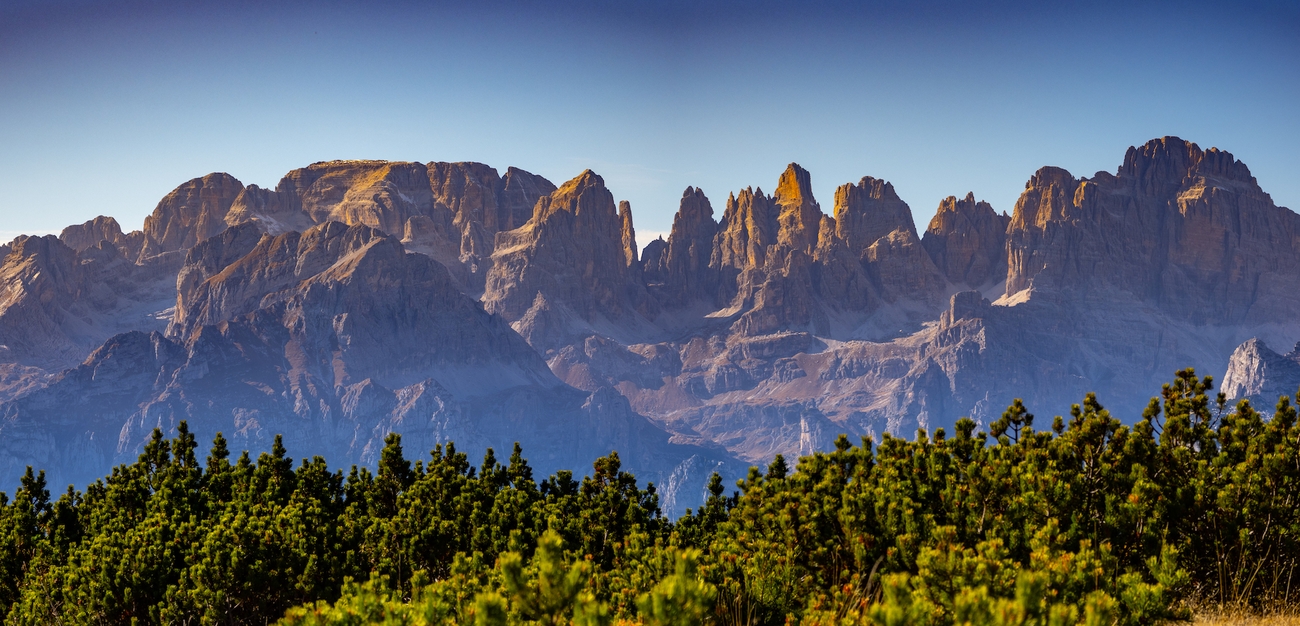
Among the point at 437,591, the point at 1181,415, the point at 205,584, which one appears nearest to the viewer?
the point at 437,591

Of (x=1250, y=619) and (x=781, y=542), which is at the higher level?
(x=781, y=542)

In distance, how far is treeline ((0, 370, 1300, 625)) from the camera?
22.8 m

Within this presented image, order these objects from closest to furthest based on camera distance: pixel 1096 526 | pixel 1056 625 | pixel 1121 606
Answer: pixel 1056 625, pixel 1121 606, pixel 1096 526

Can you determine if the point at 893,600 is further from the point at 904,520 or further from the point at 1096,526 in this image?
the point at 1096,526

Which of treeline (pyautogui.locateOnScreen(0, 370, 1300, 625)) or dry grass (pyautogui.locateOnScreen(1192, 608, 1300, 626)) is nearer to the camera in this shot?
treeline (pyautogui.locateOnScreen(0, 370, 1300, 625))

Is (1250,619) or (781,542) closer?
(1250,619)

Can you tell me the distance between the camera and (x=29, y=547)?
52.1 m

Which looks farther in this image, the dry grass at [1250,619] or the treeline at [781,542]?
the dry grass at [1250,619]

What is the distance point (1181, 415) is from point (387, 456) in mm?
34251

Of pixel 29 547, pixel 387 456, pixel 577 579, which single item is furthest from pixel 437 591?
pixel 29 547

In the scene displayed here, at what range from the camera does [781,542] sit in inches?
1347

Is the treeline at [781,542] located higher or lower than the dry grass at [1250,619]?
higher

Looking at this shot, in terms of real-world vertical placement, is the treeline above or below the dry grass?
above

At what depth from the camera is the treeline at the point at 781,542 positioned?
897 inches
